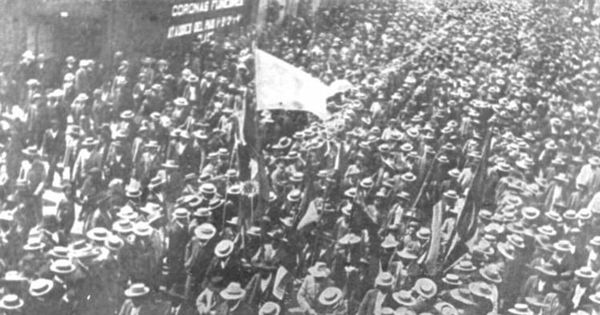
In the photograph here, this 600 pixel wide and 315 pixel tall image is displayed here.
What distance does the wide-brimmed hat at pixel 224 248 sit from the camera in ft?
13.9

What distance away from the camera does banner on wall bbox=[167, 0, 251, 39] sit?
5.64 m

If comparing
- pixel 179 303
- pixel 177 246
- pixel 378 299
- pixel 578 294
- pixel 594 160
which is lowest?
pixel 179 303

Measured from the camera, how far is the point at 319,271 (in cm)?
419

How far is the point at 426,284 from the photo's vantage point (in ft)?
13.7

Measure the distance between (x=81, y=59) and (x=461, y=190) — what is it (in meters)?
3.23

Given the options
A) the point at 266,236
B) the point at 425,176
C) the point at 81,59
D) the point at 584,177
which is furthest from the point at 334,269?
the point at 81,59

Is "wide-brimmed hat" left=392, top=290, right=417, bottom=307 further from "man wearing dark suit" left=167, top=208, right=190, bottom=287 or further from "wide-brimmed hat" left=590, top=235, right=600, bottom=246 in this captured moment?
"man wearing dark suit" left=167, top=208, right=190, bottom=287

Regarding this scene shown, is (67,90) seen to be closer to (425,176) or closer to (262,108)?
(262,108)

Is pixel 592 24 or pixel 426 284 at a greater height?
pixel 592 24

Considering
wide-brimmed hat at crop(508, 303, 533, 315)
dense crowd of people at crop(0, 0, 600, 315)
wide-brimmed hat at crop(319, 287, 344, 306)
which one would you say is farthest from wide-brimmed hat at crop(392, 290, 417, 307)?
wide-brimmed hat at crop(508, 303, 533, 315)

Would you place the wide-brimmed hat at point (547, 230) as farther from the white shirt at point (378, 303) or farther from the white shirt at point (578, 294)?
the white shirt at point (378, 303)

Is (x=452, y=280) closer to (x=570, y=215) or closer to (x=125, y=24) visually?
(x=570, y=215)

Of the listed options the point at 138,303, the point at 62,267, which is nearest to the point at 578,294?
the point at 138,303

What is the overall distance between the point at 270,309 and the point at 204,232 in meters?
0.69
